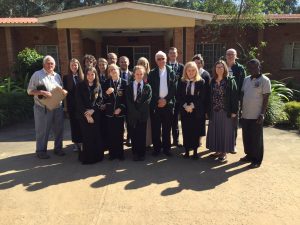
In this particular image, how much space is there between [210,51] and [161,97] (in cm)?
1043

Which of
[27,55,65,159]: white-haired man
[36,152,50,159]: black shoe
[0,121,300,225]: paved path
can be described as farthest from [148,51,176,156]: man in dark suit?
[36,152,50,159]: black shoe

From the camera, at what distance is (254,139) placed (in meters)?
5.43

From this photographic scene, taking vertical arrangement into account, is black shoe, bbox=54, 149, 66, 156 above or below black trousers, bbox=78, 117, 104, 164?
below

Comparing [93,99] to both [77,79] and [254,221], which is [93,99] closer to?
[77,79]

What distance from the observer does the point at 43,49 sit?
51.1 ft

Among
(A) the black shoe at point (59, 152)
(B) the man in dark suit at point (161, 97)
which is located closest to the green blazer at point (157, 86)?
(B) the man in dark suit at point (161, 97)

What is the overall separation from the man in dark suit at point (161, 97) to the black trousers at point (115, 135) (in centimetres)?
60

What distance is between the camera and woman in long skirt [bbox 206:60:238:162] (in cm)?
536

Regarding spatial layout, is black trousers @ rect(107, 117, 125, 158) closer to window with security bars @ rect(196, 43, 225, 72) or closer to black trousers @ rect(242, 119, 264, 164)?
black trousers @ rect(242, 119, 264, 164)

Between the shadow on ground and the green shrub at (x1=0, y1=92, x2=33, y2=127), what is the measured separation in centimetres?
359

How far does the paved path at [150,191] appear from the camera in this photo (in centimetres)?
380

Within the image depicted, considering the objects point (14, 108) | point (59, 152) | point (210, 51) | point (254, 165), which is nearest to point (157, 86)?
point (254, 165)

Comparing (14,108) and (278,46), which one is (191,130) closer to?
(14,108)

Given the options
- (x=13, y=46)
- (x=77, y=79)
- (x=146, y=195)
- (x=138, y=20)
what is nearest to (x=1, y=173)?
(x=77, y=79)
